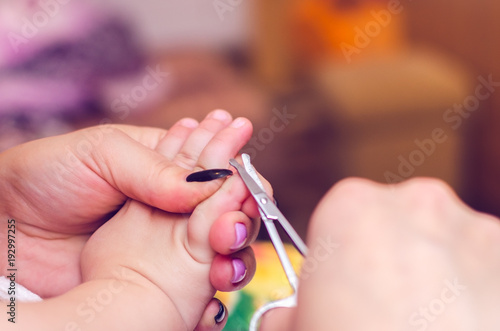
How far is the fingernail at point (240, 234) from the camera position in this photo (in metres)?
0.59

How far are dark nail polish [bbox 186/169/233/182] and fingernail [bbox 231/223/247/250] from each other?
0.06 m

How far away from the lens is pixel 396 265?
436 millimetres

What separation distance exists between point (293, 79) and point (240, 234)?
173 cm

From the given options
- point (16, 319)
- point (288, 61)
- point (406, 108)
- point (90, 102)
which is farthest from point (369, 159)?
point (16, 319)

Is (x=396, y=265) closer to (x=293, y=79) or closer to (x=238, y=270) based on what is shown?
(x=238, y=270)

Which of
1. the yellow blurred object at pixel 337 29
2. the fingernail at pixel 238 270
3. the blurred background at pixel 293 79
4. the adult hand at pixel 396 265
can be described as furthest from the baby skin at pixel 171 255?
the yellow blurred object at pixel 337 29

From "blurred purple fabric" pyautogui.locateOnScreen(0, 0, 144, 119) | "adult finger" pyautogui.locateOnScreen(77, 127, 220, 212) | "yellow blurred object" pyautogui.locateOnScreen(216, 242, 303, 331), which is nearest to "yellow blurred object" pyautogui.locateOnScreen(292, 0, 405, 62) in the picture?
"blurred purple fabric" pyautogui.locateOnScreen(0, 0, 144, 119)

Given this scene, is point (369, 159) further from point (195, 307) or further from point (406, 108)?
point (195, 307)

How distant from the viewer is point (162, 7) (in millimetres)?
2260

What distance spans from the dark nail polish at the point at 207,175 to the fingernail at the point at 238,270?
0.30 feet

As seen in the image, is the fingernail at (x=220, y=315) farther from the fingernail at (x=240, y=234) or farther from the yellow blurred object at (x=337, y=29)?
the yellow blurred object at (x=337, y=29)

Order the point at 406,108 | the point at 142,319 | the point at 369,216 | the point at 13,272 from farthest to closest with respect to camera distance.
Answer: the point at 406,108 < the point at 13,272 < the point at 142,319 < the point at 369,216

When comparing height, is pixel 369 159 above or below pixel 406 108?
below

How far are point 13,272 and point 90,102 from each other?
1.07m
